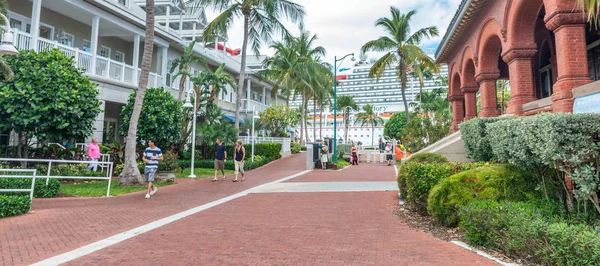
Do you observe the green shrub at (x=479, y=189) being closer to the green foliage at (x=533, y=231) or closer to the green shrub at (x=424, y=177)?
the green foliage at (x=533, y=231)

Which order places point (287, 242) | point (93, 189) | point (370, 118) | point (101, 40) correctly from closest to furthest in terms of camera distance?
point (287, 242) → point (93, 189) → point (101, 40) → point (370, 118)

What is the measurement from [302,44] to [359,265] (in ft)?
105

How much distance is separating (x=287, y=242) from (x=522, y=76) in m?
8.20

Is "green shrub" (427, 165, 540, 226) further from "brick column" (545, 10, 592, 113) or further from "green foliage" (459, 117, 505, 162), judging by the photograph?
"brick column" (545, 10, 592, 113)

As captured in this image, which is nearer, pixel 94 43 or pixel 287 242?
pixel 287 242

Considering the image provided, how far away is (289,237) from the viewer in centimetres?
537

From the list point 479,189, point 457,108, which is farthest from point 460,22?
point 479,189

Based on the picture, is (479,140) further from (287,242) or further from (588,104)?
(287,242)

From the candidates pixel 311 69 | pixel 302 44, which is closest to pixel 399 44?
pixel 311 69

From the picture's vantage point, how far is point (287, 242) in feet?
16.7

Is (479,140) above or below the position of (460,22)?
below

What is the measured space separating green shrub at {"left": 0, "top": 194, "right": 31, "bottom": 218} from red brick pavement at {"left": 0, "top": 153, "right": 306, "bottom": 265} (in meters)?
0.21

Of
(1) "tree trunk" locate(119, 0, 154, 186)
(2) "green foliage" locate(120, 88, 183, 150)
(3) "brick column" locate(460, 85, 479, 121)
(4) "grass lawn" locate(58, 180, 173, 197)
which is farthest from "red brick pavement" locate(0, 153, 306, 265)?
(3) "brick column" locate(460, 85, 479, 121)

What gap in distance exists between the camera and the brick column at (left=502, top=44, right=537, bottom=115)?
9.05 m
